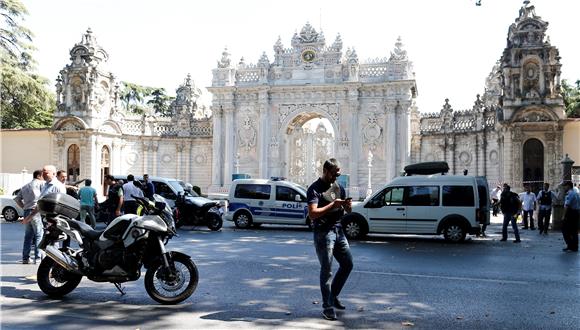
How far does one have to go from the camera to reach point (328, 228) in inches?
258

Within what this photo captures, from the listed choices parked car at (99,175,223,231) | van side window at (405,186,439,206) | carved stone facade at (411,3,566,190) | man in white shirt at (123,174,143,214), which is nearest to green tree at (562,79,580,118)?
carved stone facade at (411,3,566,190)

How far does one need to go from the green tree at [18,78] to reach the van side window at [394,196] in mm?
28206

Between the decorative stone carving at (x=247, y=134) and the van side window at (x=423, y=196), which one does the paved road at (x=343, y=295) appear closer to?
the van side window at (x=423, y=196)

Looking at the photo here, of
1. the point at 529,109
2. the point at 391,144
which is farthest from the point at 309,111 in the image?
the point at 529,109

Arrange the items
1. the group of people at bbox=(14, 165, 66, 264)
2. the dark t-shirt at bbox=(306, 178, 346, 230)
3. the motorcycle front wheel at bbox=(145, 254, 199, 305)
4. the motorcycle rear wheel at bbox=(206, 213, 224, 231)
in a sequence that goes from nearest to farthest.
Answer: the dark t-shirt at bbox=(306, 178, 346, 230)
the motorcycle front wheel at bbox=(145, 254, 199, 305)
the group of people at bbox=(14, 165, 66, 264)
the motorcycle rear wheel at bbox=(206, 213, 224, 231)

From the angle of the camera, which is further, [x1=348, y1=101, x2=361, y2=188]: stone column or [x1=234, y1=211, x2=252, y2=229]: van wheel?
[x1=348, y1=101, x2=361, y2=188]: stone column

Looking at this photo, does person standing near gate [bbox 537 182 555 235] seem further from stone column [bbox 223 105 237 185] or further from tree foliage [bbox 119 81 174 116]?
tree foliage [bbox 119 81 174 116]

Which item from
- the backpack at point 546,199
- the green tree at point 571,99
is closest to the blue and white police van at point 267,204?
the backpack at point 546,199

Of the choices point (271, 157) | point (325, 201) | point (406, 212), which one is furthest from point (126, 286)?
point (271, 157)

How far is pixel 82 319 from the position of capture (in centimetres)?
646

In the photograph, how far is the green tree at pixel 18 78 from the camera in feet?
114

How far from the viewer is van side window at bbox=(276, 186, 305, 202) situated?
19.2 m

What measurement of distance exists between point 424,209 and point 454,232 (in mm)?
1044

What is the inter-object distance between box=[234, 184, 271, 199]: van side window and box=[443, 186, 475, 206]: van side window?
6629 millimetres
